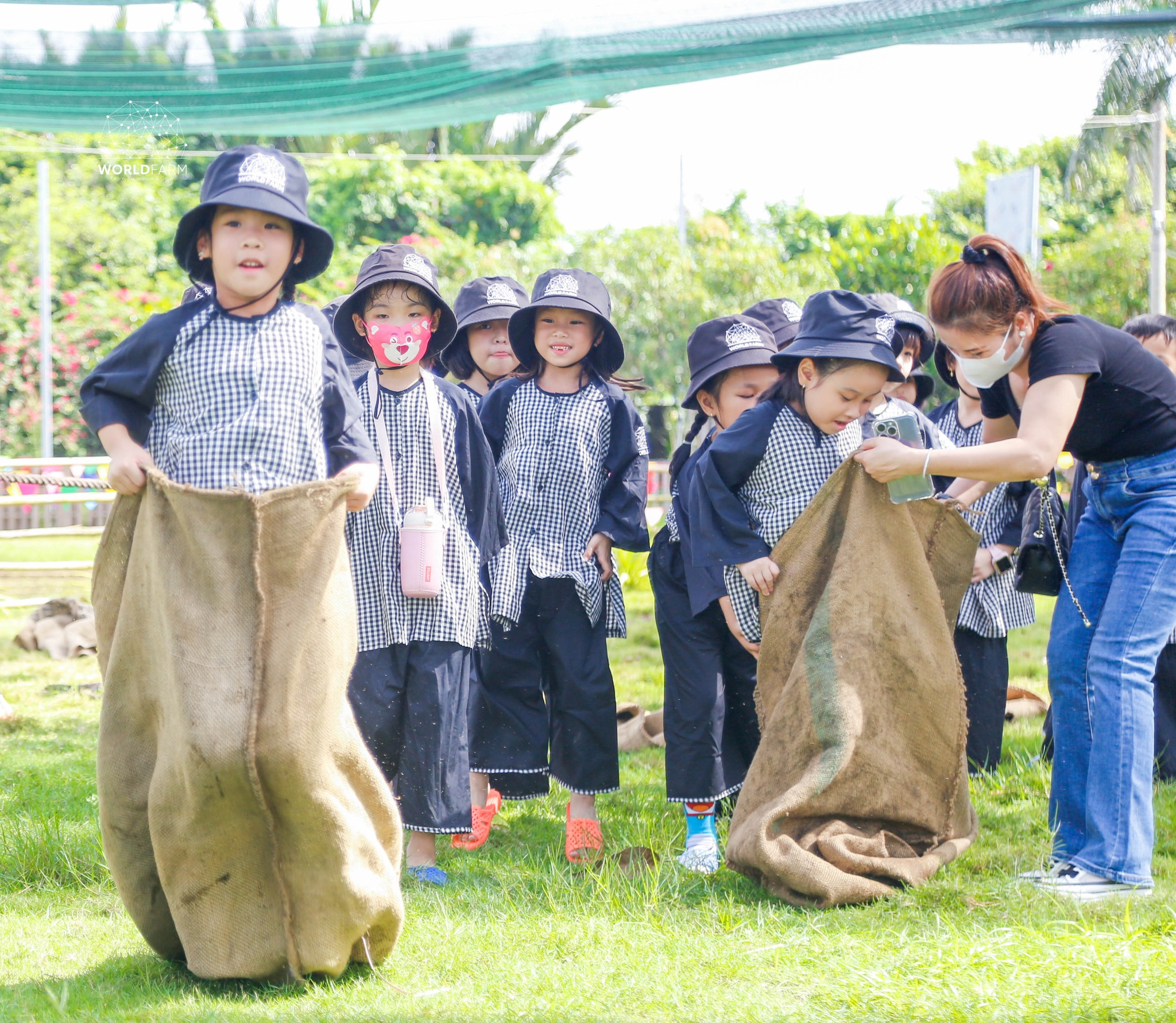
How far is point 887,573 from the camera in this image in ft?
12.5

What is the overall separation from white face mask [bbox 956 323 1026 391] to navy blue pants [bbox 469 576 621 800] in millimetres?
1612

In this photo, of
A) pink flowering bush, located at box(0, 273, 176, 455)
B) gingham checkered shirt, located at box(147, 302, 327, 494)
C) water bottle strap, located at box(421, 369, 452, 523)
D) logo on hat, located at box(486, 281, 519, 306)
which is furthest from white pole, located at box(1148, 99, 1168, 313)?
gingham checkered shirt, located at box(147, 302, 327, 494)

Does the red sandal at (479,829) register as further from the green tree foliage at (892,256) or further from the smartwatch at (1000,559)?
the green tree foliage at (892,256)

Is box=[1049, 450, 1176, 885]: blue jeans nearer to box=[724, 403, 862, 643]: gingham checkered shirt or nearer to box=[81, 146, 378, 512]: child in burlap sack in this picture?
box=[724, 403, 862, 643]: gingham checkered shirt

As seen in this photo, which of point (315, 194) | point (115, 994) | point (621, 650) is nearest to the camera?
point (115, 994)

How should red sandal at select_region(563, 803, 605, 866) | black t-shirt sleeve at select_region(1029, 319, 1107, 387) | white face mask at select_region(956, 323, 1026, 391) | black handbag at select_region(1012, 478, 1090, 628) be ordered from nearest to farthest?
black t-shirt sleeve at select_region(1029, 319, 1107, 387) < white face mask at select_region(956, 323, 1026, 391) < black handbag at select_region(1012, 478, 1090, 628) < red sandal at select_region(563, 803, 605, 866)

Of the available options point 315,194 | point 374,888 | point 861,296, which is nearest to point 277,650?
point 374,888

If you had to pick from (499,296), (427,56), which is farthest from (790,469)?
(427,56)

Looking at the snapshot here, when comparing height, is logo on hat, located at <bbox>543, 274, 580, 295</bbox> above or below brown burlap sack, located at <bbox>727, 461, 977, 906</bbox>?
above

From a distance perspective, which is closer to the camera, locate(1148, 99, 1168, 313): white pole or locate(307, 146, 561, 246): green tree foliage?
locate(1148, 99, 1168, 313): white pole

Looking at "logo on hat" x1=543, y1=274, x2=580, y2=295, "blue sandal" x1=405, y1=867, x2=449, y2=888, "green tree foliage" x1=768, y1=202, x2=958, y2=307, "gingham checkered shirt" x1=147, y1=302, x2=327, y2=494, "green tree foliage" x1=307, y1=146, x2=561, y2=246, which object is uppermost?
"green tree foliage" x1=307, y1=146, x2=561, y2=246

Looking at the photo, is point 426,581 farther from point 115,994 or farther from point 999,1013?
point 999,1013

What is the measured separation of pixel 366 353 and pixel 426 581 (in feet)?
3.09

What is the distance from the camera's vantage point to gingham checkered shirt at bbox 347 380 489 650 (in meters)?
4.04
